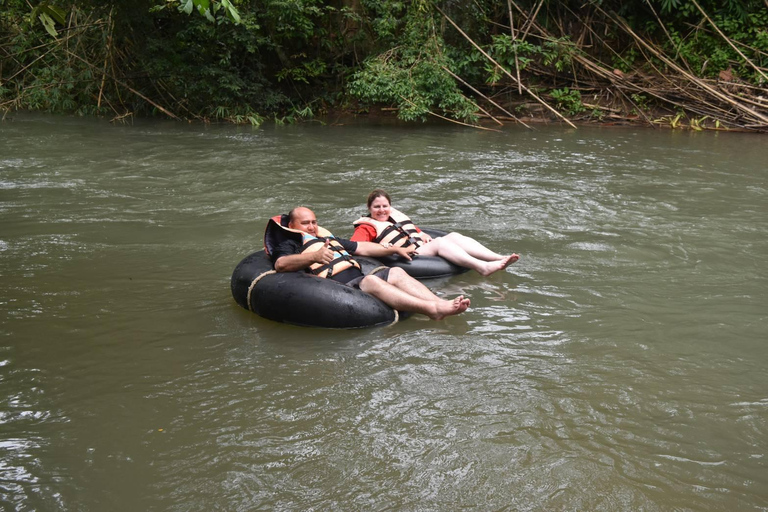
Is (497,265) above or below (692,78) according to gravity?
below

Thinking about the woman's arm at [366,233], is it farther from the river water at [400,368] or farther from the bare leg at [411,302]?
the bare leg at [411,302]

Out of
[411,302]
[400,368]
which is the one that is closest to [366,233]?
[411,302]

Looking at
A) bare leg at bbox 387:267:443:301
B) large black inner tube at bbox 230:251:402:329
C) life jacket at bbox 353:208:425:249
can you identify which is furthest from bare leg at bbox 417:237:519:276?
large black inner tube at bbox 230:251:402:329

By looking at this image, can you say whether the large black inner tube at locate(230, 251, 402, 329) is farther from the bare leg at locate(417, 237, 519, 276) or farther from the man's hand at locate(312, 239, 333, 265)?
the bare leg at locate(417, 237, 519, 276)

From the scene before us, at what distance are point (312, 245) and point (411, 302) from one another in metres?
0.96

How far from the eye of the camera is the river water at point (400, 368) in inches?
136

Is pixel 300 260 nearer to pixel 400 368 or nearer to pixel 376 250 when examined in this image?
pixel 376 250

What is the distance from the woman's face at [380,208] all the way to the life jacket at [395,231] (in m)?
0.06

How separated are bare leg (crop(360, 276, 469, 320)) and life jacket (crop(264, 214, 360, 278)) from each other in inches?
13.5

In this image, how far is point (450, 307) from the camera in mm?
5199

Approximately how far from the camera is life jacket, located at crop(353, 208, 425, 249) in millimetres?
6562

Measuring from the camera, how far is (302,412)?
408cm

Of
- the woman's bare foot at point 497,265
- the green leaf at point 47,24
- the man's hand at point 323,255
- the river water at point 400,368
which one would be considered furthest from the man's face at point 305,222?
the green leaf at point 47,24

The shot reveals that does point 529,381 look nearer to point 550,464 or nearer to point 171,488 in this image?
point 550,464
